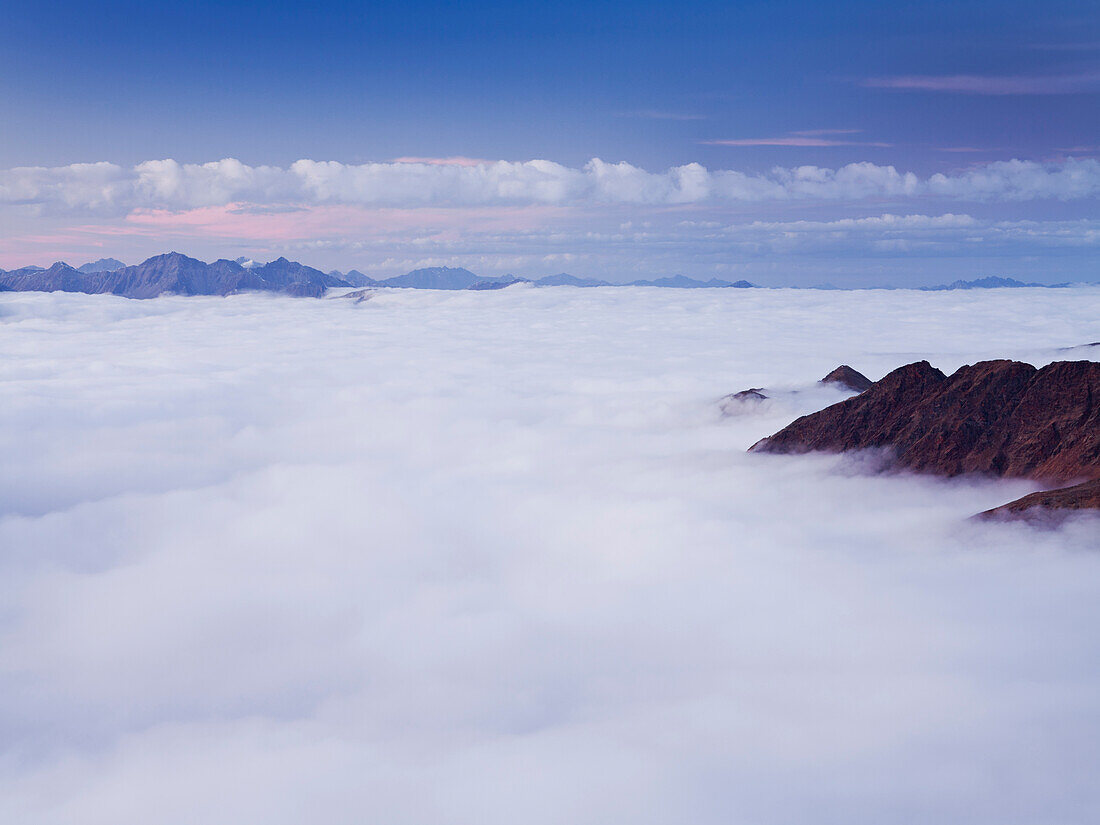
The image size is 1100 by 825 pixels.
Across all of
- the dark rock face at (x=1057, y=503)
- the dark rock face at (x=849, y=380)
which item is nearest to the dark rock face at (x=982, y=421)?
the dark rock face at (x=1057, y=503)

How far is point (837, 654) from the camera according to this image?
97.5m

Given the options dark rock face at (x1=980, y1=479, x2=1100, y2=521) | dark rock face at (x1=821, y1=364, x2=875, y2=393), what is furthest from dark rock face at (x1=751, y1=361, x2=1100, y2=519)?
dark rock face at (x1=821, y1=364, x2=875, y2=393)

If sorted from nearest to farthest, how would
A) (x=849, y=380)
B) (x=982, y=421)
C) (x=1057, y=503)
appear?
(x=1057, y=503)
(x=982, y=421)
(x=849, y=380)

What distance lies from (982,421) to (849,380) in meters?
73.7

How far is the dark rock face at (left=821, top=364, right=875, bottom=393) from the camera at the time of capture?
183150mm

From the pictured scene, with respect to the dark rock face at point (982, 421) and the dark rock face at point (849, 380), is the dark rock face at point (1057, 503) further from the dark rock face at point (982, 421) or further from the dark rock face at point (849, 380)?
the dark rock face at point (849, 380)

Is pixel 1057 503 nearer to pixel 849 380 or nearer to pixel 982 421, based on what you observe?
pixel 982 421

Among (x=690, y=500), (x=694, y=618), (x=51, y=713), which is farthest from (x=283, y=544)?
(x=694, y=618)

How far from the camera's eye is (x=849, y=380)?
186000 millimetres

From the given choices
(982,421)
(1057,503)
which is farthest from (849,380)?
(1057,503)

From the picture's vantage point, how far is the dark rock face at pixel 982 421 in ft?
343

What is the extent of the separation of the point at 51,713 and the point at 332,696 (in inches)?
1604

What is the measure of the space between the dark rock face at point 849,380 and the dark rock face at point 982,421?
189ft

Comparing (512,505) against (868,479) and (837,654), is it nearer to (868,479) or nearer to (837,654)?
(868,479)
